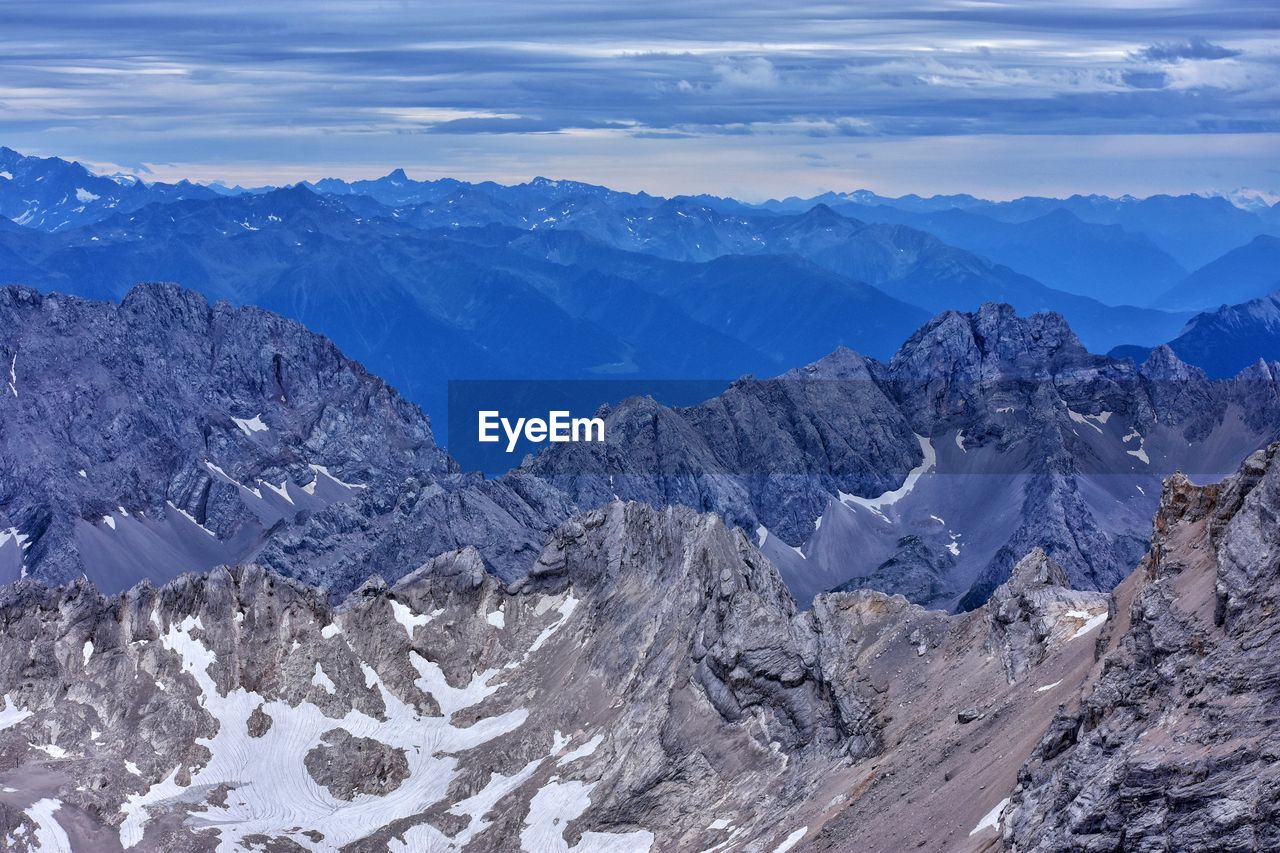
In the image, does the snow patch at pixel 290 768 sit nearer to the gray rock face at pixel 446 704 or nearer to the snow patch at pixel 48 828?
the gray rock face at pixel 446 704

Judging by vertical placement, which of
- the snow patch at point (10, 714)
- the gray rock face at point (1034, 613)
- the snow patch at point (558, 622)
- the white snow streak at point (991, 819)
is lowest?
the snow patch at point (10, 714)

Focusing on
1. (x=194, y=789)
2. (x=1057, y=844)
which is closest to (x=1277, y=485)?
(x=1057, y=844)

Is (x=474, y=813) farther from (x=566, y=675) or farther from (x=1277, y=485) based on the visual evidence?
(x=1277, y=485)

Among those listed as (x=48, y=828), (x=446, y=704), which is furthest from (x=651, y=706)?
(x=48, y=828)

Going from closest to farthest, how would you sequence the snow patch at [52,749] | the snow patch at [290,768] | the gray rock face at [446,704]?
the gray rock face at [446,704] → the snow patch at [290,768] → the snow patch at [52,749]

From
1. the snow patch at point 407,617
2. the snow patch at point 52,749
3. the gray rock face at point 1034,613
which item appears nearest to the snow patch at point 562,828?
the gray rock face at point 1034,613

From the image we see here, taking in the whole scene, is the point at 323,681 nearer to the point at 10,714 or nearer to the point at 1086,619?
the point at 10,714

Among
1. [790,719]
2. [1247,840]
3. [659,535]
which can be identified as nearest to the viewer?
[1247,840]

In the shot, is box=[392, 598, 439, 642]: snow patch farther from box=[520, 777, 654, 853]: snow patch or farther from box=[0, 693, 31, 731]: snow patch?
box=[0, 693, 31, 731]: snow patch

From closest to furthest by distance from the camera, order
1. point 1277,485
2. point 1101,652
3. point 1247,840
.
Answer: point 1247,840, point 1277,485, point 1101,652
